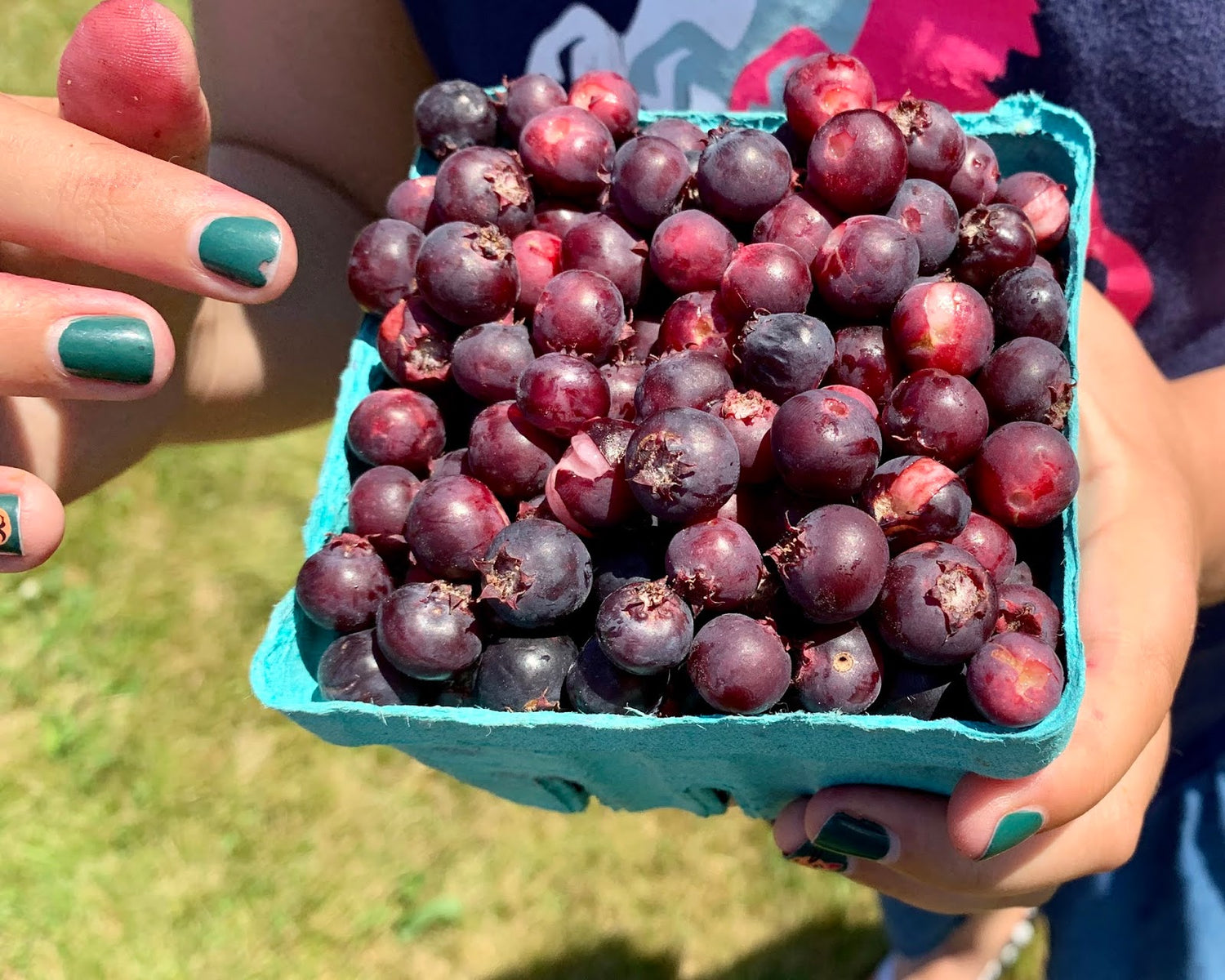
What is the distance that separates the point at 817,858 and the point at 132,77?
1.27 meters

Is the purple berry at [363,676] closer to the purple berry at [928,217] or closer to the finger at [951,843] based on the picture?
the finger at [951,843]

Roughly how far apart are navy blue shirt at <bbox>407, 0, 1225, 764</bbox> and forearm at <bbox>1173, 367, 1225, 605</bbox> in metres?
0.11

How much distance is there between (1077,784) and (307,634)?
0.91 m

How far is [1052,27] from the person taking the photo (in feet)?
4.61

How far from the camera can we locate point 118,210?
0.98m

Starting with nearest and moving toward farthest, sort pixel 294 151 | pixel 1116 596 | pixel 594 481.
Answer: pixel 594 481 → pixel 1116 596 → pixel 294 151

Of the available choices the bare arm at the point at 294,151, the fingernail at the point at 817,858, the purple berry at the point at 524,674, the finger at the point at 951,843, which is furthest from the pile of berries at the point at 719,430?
the bare arm at the point at 294,151

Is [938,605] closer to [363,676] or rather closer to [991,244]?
[991,244]

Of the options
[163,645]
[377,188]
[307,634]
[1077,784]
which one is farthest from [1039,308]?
[163,645]

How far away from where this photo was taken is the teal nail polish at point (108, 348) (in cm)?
96

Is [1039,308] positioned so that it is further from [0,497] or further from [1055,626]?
[0,497]

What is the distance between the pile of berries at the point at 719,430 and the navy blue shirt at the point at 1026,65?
1.00 ft

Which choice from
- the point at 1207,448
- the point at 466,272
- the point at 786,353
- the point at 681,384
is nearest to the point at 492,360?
the point at 466,272

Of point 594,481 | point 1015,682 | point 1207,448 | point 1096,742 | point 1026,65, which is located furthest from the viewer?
point 1207,448
